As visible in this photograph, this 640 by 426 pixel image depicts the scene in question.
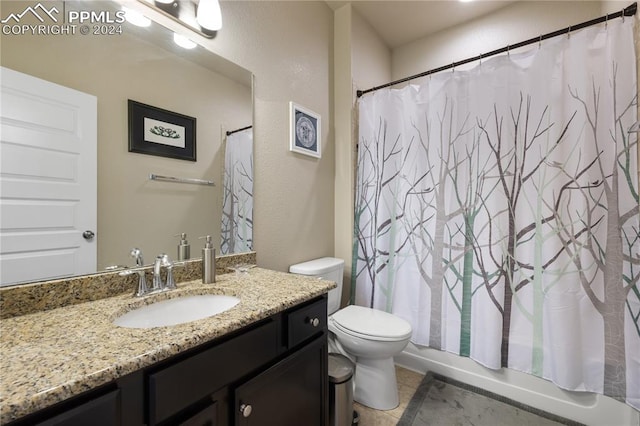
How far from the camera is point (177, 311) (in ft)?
3.26

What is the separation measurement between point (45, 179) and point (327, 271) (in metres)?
1.36

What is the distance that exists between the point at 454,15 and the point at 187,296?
277 cm

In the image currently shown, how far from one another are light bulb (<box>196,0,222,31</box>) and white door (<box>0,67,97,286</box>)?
1.98ft

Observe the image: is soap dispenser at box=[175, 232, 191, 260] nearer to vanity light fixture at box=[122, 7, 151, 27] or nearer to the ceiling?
vanity light fixture at box=[122, 7, 151, 27]

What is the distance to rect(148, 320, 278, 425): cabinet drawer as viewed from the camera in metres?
0.60

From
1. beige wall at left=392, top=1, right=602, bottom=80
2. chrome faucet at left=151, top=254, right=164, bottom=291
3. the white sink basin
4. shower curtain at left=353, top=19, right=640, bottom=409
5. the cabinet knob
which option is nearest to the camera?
the cabinet knob

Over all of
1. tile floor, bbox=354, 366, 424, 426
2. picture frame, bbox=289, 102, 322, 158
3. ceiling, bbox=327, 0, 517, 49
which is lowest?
tile floor, bbox=354, 366, 424, 426

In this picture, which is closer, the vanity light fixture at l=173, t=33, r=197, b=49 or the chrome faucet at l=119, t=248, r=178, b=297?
the chrome faucet at l=119, t=248, r=178, b=297

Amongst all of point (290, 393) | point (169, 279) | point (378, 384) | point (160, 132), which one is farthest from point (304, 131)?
point (378, 384)

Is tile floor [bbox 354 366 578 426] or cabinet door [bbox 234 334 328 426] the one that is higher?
cabinet door [bbox 234 334 328 426]

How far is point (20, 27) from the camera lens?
813 millimetres

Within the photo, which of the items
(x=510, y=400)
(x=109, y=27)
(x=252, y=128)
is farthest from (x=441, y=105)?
(x=510, y=400)

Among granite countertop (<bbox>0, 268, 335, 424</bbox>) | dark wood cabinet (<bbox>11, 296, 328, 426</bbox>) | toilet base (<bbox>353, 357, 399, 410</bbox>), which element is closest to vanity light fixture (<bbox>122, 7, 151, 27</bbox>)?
granite countertop (<bbox>0, 268, 335, 424</bbox>)

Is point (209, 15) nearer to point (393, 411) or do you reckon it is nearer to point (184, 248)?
point (184, 248)
